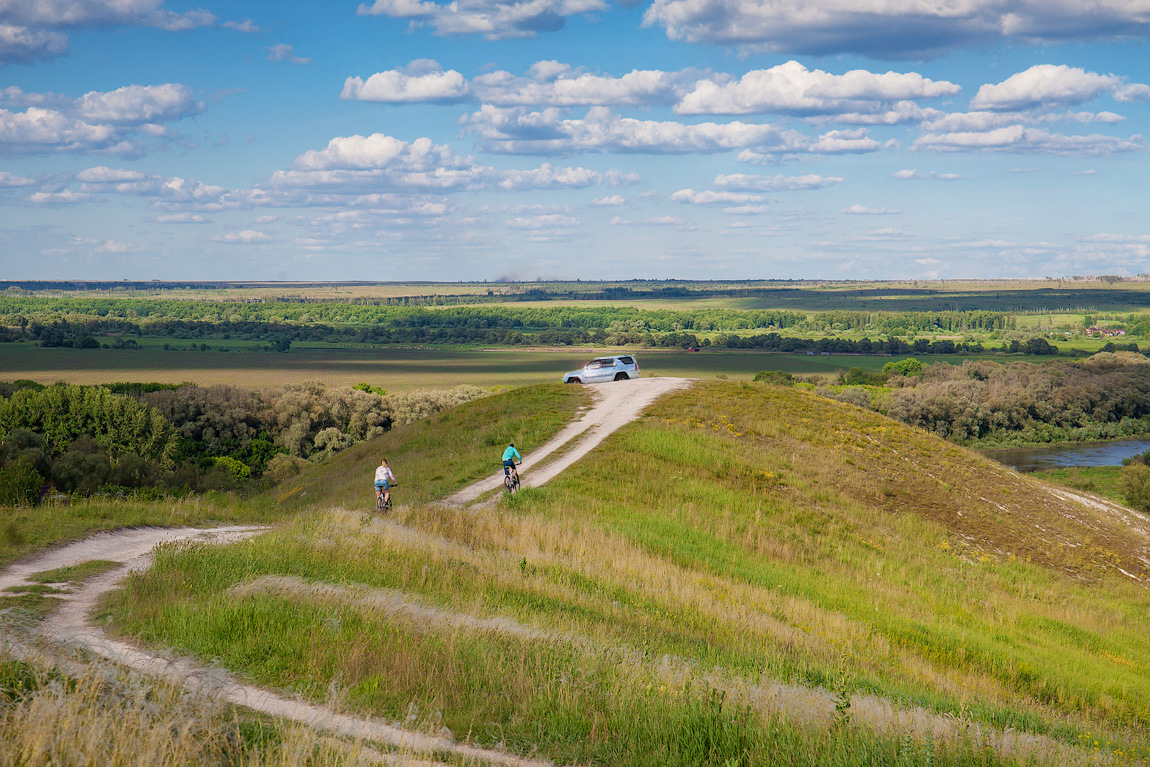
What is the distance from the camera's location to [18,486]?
24.9m

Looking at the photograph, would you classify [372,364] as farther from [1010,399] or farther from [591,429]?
[591,429]

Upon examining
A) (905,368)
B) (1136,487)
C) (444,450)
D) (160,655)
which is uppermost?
(160,655)

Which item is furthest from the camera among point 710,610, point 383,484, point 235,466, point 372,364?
point 372,364

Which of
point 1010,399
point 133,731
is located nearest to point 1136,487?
point 1010,399

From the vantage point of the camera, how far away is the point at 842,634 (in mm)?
14430

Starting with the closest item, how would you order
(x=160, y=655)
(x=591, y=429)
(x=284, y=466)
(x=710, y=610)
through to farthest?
(x=160, y=655), (x=710, y=610), (x=591, y=429), (x=284, y=466)

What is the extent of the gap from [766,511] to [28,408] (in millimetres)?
58181

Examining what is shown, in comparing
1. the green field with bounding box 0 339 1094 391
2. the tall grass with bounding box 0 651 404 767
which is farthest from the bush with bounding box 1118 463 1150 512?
the tall grass with bounding box 0 651 404 767

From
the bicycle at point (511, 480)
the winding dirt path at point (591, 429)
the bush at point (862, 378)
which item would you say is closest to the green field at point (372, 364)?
the bush at point (862, 378)

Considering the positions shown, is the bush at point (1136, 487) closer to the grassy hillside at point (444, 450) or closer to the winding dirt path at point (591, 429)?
the winding dirt path at point (591, 429)

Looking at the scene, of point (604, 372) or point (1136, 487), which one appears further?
point (1136, 487)

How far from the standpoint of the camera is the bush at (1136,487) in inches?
2343

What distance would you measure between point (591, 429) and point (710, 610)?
57.6 ft

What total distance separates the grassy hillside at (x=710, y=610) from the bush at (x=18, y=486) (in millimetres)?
10090
